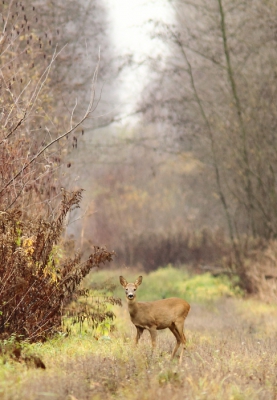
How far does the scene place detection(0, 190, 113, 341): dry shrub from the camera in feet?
32.4

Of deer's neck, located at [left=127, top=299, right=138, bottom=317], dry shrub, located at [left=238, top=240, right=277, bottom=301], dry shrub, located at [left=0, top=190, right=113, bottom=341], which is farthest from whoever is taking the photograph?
dry shrub, located at [left=238, top=240, right=277, bottom=301]

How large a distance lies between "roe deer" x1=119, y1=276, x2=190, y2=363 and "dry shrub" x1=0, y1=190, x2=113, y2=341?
26.6 inches

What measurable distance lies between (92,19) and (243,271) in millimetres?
8631

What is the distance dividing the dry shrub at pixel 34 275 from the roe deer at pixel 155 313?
0.68 metres

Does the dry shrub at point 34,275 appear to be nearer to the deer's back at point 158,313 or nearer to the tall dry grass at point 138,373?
the tall dry grass at point 138,373

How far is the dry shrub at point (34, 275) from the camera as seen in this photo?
9891 mm

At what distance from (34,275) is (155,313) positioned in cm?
165

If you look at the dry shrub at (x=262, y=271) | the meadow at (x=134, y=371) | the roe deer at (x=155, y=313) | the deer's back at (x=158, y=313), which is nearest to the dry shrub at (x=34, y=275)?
the meadow at (x=134, y=371)

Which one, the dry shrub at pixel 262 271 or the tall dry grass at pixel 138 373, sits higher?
the dry shrub at pixel 262 271

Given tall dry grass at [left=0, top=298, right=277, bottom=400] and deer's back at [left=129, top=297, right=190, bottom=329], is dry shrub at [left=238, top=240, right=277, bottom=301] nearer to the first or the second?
tall dry grass at [left=0, top=298, right=277, bottom=400]

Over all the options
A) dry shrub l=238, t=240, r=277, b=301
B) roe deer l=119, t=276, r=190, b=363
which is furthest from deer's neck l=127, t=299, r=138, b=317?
dry shrub l=238, t=240, r=277, b=301

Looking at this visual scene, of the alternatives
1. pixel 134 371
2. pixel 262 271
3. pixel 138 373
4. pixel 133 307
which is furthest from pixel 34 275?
pixel 262 271

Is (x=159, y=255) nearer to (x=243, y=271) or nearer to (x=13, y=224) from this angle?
(x=243, y=271)

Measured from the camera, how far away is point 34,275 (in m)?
10.2
